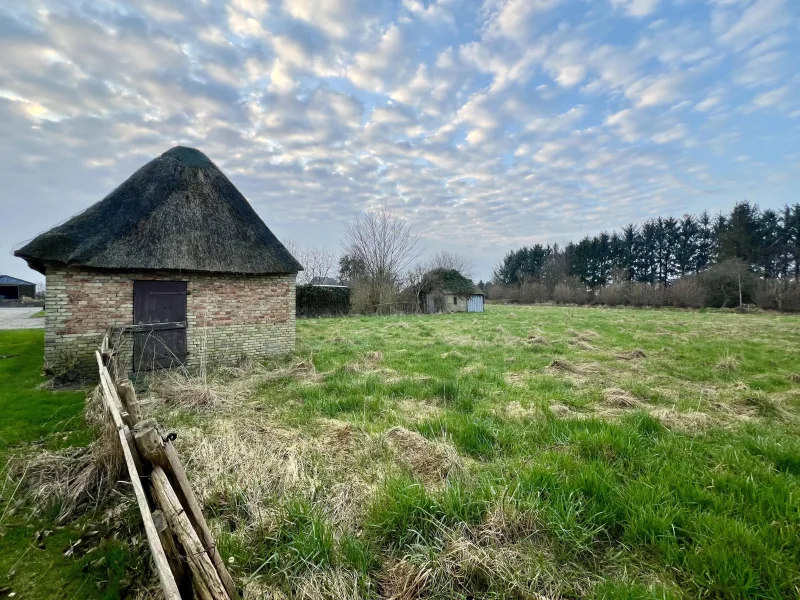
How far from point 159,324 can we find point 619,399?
9.69 m

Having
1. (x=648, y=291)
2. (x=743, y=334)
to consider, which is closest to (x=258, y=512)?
(x=743, y=334)

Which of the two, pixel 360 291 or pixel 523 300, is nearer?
pixel 360 291

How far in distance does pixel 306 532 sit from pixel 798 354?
13.7 metres

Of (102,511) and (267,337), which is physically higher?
(267,337)

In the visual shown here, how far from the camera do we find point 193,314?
862cm

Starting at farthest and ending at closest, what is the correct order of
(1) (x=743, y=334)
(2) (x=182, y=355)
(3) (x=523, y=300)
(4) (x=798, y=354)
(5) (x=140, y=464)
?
(3) (x=523, y=300)
(1) (x=743, y=334)
(4) (x=798, y=354)
(2) (x=182, y=355)
(5) (x=140, y=464)

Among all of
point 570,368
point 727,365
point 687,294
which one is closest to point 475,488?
point 570,368

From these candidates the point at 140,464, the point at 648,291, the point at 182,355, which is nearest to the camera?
the point at 140,464

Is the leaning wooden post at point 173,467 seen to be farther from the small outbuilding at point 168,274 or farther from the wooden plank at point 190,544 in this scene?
the small outbuilding at point 168,274

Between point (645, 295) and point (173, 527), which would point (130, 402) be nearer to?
point (173, 527)

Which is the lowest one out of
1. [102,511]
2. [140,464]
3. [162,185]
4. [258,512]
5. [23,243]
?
[102,511]

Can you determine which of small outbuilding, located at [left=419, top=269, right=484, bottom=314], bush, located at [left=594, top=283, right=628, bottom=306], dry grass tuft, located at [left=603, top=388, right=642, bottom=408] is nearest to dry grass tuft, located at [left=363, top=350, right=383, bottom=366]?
dry grass tuft, located at [left=603, top=388, right=642, bottom=408]

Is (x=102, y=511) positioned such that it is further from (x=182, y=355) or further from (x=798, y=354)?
(x=798, y=354)

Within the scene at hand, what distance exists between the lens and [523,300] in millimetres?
49250
